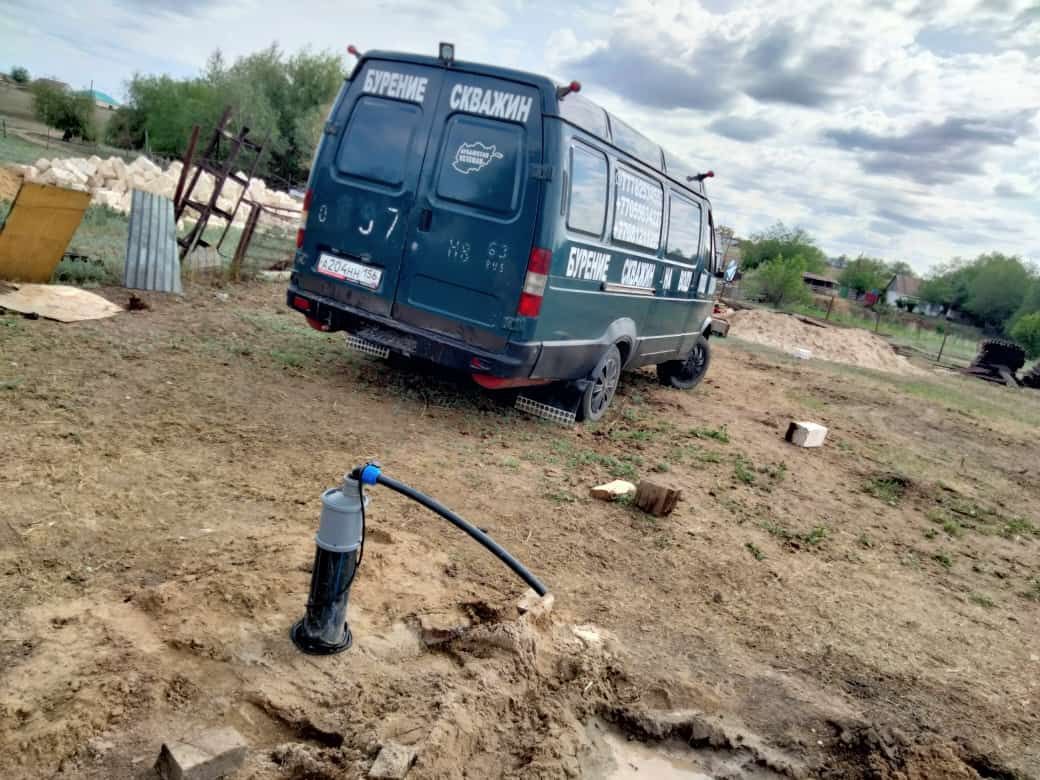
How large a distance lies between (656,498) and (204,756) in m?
3.38

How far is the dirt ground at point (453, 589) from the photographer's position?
7.96ft

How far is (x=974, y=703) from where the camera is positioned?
11.4 feet

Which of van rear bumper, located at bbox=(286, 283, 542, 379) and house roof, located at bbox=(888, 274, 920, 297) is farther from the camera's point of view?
house roof, located at bbox=(888, 274, 920, 297)

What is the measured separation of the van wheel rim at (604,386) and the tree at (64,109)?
42.4m

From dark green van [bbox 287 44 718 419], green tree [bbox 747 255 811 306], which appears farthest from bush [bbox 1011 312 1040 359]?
dark green van [bbox 287 44 718 419]

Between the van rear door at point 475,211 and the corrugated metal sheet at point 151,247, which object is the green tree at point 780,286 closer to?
the corrugated metal sheet at point 151,247

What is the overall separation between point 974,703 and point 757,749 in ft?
4.56

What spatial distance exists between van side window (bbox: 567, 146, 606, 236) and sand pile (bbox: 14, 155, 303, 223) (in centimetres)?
1266

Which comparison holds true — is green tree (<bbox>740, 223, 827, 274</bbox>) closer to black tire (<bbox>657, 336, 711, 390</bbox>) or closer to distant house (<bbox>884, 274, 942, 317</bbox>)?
distant house (<bbox>884, 274, 942, 317</bbox>)

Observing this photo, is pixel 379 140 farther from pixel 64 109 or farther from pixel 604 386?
pixel 64 109

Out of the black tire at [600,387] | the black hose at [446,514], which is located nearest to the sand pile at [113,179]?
the black tire at [600,387]

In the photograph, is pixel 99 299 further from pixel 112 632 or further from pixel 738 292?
pixel 738 292

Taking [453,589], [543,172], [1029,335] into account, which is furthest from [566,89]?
[1029,335]

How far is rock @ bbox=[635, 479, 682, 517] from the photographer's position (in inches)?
190
